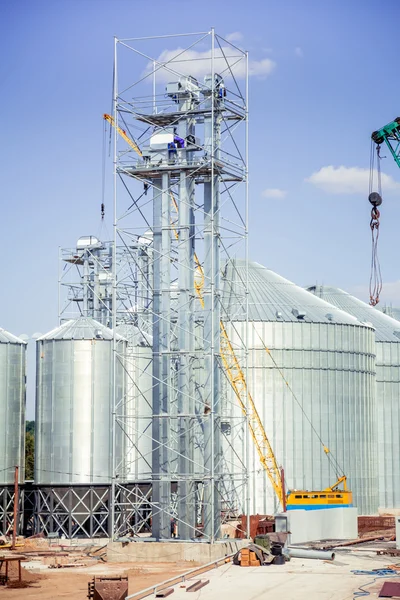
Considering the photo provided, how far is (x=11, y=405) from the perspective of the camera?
8869 centimetres

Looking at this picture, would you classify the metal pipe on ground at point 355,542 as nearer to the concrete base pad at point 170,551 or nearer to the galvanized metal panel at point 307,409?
the galvanized metal panel at point 307,409

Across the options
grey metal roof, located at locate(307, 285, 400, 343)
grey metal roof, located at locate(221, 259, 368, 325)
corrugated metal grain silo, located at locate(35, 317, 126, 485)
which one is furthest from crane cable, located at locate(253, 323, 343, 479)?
grey metal roof, located at locate(307, 285, 400, 343)

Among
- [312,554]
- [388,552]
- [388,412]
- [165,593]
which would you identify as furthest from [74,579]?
[388,412]

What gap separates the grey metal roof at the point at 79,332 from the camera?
8638 cm

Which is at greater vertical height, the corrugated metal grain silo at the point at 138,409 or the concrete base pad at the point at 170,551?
the corrugated metal grain silo at the point at 138,409

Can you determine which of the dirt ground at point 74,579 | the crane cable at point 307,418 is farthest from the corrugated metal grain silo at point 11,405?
the dirt ground at point 74,579

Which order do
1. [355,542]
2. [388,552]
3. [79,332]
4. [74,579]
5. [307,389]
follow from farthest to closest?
[307,389] < [79,332] < [355,542] < [388,552] < [74,579]

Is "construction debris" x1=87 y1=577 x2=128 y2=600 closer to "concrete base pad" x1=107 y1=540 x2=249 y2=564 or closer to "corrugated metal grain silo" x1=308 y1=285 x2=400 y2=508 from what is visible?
"concrete base pad" x1=107 y1=540 x2=249 y2=564

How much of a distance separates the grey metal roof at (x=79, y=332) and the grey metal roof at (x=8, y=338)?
141 inches

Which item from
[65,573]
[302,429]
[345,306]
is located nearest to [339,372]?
[302,429]

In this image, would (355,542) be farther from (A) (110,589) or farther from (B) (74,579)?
(A) (110,589)

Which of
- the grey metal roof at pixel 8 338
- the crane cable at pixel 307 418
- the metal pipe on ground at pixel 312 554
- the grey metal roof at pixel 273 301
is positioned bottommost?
the metal pipe on ground at pixel 312 554

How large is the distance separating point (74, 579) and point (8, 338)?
3288 centimetres

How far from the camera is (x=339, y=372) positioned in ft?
334
